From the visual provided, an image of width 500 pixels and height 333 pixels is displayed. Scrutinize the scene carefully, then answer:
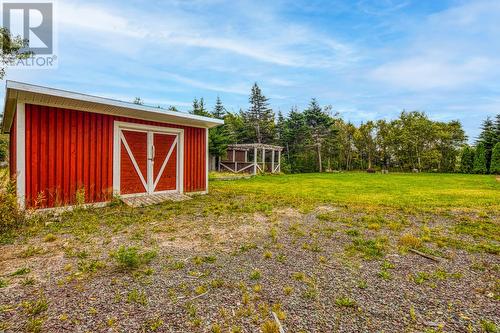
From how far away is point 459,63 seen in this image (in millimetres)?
14625

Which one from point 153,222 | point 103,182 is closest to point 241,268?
point 153,222

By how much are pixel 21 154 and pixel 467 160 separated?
26058 millimetres

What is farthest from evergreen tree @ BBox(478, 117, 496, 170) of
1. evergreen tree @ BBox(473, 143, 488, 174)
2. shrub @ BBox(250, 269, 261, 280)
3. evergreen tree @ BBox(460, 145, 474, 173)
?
shrub @ BBox(250, 269, 261, 280)

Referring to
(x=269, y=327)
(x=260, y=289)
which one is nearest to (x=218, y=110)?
(x=260, y=289)

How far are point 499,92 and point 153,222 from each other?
100 ft

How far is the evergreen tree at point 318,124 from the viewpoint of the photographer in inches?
915

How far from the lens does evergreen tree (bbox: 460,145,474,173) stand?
20.2 m

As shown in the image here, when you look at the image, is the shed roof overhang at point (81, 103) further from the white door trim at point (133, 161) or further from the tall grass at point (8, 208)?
the tall grass at point (8, 208)

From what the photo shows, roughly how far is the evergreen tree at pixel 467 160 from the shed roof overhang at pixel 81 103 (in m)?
22.0

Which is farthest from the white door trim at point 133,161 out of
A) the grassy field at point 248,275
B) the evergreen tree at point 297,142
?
the evergreen tree at point 297,142

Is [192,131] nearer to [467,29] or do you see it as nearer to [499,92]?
[467,29]

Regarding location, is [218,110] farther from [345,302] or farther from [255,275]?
[345,302]

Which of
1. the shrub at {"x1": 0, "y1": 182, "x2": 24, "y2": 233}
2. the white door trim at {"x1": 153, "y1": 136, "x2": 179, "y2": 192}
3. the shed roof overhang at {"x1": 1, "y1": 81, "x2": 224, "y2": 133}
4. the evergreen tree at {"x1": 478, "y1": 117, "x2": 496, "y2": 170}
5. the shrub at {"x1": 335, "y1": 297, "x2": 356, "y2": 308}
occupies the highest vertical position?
the evergreen tree at {"x1": 478, "y1": 117, "x2": 496, "y2": 170}

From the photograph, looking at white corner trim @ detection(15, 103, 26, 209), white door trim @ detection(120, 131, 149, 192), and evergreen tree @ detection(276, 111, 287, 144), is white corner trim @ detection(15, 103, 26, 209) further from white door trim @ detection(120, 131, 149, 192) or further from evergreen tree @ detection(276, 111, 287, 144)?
evergreen tree @ detection(276, 111, 287, 144)
